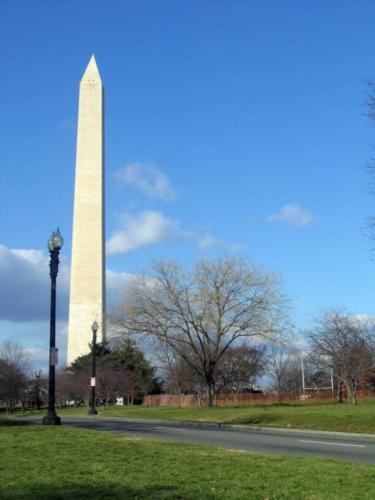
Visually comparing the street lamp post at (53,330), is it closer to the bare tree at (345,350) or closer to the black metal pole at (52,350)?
the black metal pole at (52,350)

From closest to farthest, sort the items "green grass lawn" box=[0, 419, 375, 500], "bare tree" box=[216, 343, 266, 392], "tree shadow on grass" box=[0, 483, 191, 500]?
"tree shadow on grass" box=[0, 483, 191, 500]
"green grass lawn" box=[0, 419, 375, 500]
"bare tree" box=[216, 343, 266, 392]

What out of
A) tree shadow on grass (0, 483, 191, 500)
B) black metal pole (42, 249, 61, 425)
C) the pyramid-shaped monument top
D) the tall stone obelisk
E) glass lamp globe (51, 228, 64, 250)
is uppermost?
the pyramid-shaped monument top

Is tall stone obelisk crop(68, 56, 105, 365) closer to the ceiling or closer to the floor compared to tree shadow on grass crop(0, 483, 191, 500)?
closer to the ceiling

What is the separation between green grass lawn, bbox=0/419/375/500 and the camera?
25.9ft

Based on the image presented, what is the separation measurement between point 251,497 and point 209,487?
2.61 ft

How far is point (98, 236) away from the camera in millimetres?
70562

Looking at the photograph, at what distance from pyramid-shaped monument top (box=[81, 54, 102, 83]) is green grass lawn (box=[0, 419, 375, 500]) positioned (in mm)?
63887

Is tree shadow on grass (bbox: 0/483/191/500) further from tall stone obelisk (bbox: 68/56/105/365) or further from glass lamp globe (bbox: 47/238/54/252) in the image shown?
tall stone obelisk (bbox: 68/56/105/365)

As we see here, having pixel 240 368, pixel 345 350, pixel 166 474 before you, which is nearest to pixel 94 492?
pixel 166 474

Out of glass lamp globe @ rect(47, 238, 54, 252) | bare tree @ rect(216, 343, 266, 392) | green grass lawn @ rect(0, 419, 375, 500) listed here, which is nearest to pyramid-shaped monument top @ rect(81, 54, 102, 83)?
bare tree @ rect(216, 343, 266, 392)

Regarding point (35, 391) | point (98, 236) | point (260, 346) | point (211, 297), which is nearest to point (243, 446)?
point (211, 297)

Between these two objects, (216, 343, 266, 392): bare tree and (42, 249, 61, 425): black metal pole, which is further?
(216, 343, 266, 392): bare tree

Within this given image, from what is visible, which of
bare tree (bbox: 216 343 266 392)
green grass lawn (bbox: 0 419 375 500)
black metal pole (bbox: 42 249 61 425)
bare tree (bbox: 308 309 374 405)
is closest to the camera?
green grass lawn (bbox: 0 419 375 500)

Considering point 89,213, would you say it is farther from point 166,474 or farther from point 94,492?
point 94,492
